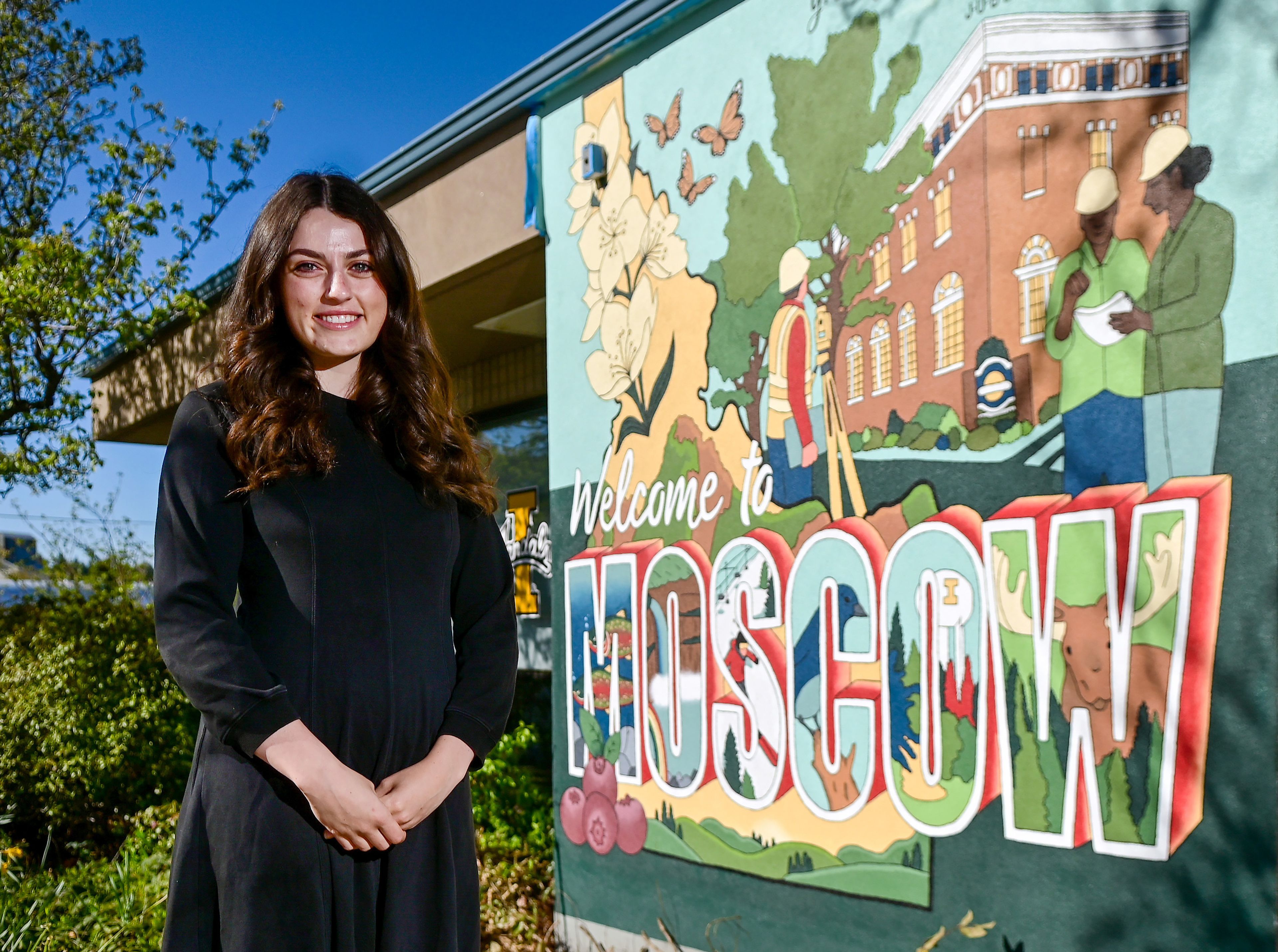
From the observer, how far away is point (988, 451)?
11.0ft

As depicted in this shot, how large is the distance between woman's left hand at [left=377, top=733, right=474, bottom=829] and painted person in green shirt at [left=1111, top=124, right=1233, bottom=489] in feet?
7.40

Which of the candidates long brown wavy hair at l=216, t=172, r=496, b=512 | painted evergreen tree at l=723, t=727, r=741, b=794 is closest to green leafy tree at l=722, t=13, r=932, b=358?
painted evergreen tree at l=723, t=727, r=741, b=794

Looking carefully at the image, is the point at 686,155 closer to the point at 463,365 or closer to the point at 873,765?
the point at 873,765

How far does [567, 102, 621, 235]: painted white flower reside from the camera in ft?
16.0

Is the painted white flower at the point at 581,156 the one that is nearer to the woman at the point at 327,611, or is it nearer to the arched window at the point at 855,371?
the arched window at the point at 855,371

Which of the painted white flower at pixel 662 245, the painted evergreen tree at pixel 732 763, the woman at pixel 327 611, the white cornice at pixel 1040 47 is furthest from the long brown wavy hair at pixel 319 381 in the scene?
the painted white flower at pixel 662 245

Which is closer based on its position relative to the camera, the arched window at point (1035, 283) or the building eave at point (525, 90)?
the arched window at point (1035, 283)

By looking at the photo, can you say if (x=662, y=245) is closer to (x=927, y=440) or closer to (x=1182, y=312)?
(x=927, y=440)

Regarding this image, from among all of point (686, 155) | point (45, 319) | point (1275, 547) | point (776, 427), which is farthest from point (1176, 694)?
point (45, 319)

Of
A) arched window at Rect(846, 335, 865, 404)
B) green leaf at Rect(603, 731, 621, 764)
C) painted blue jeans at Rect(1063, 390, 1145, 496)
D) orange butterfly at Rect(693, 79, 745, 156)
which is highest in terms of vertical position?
orange butterfly at Rect(693, 79, 745, 156)

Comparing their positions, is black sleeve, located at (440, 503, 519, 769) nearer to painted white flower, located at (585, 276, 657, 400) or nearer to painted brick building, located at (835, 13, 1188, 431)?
painted brick building, located at (835, 13, 1188, 431)

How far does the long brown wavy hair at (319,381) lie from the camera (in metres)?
1.63

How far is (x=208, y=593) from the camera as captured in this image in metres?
1.53

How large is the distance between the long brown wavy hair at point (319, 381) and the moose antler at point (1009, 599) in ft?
6.55
